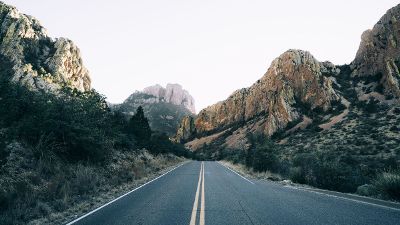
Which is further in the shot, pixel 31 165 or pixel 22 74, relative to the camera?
pixel 22 74

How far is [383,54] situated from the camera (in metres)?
80.1

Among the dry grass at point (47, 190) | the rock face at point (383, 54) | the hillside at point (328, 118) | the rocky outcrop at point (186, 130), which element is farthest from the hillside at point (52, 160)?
the rocky outcrop at point (186, 130)

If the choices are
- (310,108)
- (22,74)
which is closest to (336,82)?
(310,108)

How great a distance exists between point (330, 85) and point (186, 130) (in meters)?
95.8

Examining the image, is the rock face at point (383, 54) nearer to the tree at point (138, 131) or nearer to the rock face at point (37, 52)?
the tree at point (138, 131)

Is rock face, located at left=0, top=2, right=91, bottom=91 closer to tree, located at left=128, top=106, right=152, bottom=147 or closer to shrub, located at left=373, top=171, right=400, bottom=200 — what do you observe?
tree, located at left=128, top=106, right=152, bottom=147

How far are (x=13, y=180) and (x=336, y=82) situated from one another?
93106 mm

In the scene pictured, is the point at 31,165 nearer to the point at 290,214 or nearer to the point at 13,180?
the point at 13,180

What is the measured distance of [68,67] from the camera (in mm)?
102125

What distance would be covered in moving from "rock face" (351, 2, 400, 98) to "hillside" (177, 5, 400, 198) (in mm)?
208

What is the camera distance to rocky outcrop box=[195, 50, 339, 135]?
282 feet

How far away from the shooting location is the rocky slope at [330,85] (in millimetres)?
70500

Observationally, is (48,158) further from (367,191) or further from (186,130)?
(186,130)

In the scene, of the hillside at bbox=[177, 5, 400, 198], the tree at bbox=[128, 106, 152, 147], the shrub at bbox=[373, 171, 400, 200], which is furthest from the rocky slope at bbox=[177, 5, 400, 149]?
the shrub at bbox=[373, 171, 400, 200]
